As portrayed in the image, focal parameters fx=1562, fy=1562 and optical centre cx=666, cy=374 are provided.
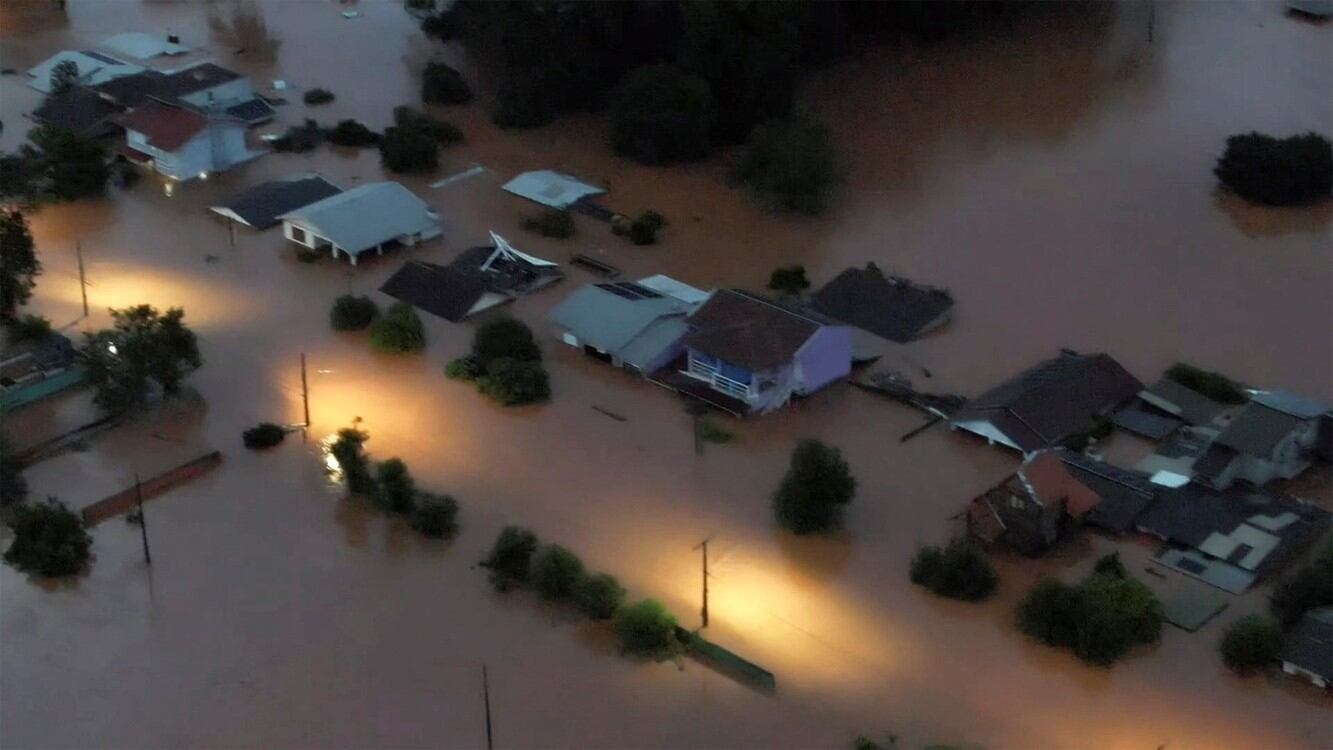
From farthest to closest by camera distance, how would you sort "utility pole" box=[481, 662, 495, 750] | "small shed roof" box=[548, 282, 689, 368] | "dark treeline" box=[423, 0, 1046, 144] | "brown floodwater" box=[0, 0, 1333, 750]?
"dark treeline" box=[423, 0, 1046, 144] → "small shed roof" box=[548, 282, 689, 368] → "brown floodwater" box=[0, 0, 1333, 750] → "utility pole" box=[481, 662, 495, 750]

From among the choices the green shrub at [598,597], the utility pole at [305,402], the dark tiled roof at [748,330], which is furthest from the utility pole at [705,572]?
the utility pole at [305,402]

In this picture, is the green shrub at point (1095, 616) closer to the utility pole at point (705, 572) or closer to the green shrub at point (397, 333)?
the utility pole at point (705, 572)

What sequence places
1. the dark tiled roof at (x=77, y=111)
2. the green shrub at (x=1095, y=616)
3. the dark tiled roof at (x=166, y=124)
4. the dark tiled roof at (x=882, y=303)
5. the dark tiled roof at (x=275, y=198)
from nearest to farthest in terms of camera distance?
the green shrub at (x=1095, y=616), the dark tiled roof at (x=882, y=303), the dark tiled roof at (x=275, y=198), the dark tiled roof at (x=166, y=124), the dark tiled roof at (x=77, y=111)

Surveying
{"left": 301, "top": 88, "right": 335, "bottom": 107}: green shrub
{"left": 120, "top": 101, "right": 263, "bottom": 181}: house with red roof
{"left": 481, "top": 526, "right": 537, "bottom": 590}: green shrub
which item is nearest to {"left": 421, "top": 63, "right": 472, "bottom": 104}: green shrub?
{"left": 301, "top": 88, "right": 335, "bottom": 107}: green shrub

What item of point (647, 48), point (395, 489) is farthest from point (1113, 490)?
point (647, 48)

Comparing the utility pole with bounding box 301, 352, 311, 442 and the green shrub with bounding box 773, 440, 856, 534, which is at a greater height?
the green shrub with bounding box 773, 440, 856, 534

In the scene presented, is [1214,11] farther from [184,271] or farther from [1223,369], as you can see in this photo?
[184,271]

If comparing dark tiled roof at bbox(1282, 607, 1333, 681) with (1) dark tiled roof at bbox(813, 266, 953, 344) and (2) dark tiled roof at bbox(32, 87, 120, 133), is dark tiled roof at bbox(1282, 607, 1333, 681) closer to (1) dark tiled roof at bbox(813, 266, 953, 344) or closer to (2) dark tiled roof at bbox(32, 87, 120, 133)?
(1) dark tiled roof at bbox(813, 266, 953, 344)
